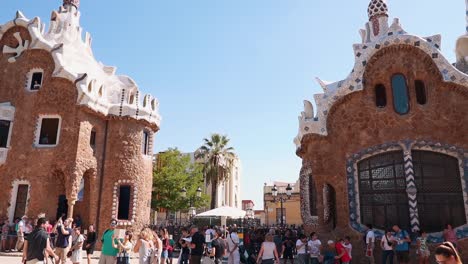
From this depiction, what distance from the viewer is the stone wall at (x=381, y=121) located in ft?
44.2

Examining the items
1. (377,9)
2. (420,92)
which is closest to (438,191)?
(420,92)

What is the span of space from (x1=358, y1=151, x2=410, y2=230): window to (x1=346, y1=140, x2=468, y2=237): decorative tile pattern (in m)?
0.23

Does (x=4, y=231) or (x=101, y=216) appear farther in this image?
(x=101, y=216)

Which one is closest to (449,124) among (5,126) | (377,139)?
(377,139)

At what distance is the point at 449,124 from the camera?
44.0 ft

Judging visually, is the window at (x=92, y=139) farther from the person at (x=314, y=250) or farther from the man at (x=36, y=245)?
the person at (x=314, y=250)

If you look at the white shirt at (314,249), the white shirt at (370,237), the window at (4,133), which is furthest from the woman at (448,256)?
the window at (4,133)

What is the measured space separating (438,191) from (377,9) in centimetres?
1112

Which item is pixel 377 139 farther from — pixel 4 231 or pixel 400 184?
pixel 4 231

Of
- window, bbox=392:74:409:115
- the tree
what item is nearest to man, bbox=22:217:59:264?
window, bbox=392:74:409:115

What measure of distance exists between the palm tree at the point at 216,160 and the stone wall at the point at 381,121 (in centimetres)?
1720

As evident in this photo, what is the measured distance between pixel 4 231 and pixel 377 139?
631 inches

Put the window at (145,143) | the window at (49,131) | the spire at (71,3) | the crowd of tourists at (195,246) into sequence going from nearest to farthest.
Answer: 1. the crowd of tourists at (195,246)
2. the window at (49,131)
3. the window at (145,143)
4. the spire at (71,3)

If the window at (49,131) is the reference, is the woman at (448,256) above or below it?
below
